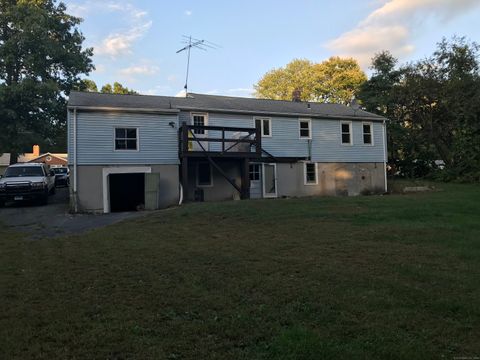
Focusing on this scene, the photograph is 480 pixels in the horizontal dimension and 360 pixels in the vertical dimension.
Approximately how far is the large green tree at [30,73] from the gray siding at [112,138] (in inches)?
629

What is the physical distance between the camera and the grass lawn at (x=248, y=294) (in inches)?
164

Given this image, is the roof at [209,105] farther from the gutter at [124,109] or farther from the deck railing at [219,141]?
the deck railing at [219,141]

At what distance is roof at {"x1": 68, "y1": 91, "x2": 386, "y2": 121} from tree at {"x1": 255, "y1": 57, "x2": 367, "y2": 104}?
25898 millimetres

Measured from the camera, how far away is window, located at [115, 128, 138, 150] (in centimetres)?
1953

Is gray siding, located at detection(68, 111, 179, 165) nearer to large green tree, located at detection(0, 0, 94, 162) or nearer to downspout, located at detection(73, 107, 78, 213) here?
downspout, located at detection(73, 107, 78, 213)

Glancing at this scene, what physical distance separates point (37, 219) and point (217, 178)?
9.08 meters

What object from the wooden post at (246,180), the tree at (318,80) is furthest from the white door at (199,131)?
the tree at (318,80)

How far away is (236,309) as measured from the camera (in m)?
5.14

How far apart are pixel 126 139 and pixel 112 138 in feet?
1.99

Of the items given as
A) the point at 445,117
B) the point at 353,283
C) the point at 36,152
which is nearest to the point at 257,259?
the point at 353,283

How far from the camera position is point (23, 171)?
19453 millimetres

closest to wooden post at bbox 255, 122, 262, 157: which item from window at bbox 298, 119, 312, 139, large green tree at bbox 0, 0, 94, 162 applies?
window at bbox 298, 119, 312, 139

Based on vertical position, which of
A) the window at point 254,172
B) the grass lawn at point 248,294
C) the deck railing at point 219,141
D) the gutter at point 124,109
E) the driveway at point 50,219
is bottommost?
the grass lawn at point 248,294

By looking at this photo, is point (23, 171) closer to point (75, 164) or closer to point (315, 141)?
point (75, 164)
